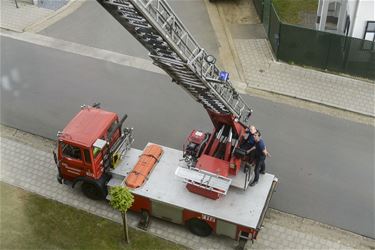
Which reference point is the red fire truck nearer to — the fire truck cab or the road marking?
the fire truck cab

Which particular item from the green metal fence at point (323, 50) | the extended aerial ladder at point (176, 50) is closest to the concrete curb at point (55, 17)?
the green metal fence at point (323, 50)

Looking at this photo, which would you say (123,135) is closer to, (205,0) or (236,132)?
(236,132)

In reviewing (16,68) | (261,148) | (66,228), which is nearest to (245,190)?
(261,148)

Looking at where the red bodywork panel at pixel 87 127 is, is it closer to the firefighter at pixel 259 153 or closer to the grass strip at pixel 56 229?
the grass strip at pixel 56 229

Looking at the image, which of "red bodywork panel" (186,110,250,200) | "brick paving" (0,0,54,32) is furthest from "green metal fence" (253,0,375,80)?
"brick paving" (0,0,54,32)

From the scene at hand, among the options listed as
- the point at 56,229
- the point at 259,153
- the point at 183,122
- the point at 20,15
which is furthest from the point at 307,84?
the point at 20,15

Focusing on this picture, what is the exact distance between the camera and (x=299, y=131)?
55.6ft

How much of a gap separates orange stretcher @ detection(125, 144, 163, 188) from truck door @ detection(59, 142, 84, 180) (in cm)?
136

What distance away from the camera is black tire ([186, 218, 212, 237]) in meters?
13.2

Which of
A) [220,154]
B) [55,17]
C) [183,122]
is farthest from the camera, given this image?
[55,17]

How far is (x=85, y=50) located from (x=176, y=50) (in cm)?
1040

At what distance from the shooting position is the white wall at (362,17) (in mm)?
18197

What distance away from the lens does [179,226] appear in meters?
13.9

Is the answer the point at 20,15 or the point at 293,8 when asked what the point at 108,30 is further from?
the point at 293,8
